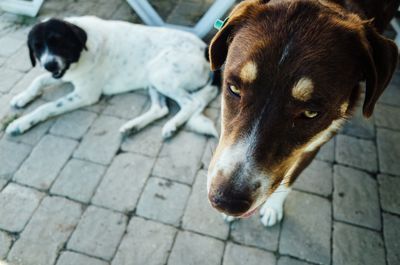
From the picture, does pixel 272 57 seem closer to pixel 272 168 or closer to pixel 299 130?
pixel 299 130

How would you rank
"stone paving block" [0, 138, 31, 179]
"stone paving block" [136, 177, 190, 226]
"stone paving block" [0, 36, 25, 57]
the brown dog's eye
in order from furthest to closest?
"stone paving block" [0, 36, 25, 57]
"stone paving block" [0, 138, 31, 179]
"stone paving block" [136, 177, 190, 226]
the brown dog's eye

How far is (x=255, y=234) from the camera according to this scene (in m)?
2.75

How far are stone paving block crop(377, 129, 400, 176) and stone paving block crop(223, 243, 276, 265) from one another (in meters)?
1.51

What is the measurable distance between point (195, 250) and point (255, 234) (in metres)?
0.52

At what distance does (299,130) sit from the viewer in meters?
1.77

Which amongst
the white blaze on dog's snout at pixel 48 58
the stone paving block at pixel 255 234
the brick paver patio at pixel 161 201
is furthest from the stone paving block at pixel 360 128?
the white blaze on dog's snout at pixel 48 58

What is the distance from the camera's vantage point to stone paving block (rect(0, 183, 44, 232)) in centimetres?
277

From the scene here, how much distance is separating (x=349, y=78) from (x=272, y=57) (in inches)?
18.5

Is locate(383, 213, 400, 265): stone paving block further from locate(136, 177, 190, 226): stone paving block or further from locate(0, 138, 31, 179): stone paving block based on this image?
locate(0, 138, 31, 179): stone paving block

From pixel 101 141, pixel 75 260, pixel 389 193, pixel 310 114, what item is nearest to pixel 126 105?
pixel 101 141

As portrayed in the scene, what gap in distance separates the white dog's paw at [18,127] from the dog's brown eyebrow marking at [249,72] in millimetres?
2647

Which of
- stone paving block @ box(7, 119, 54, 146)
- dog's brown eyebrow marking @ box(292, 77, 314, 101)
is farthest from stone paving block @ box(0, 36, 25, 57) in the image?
dog's brown eyebrow marking @ box(292, 77, 314, 101)

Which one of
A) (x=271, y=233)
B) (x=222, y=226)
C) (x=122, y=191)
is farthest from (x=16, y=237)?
(x=271, y=233)

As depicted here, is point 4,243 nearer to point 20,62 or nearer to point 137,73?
point 137,73
